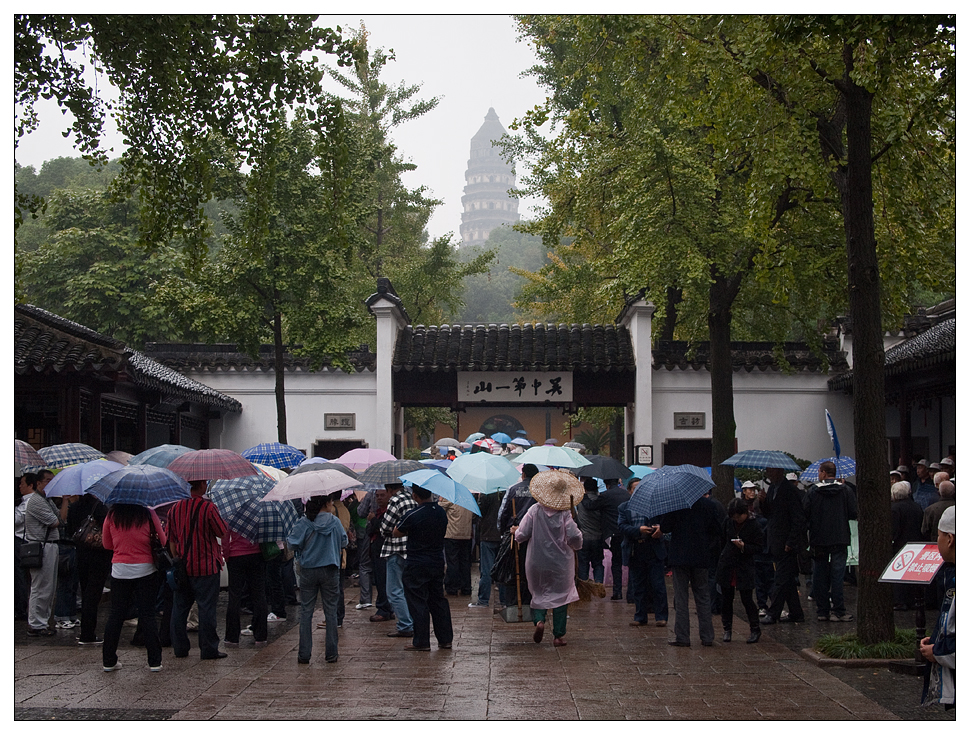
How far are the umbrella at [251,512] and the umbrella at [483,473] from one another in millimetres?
2855

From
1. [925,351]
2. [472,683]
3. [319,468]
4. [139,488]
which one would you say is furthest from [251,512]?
[925,351]

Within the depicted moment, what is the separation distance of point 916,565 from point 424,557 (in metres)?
4.41

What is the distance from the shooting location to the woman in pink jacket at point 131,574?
869cm

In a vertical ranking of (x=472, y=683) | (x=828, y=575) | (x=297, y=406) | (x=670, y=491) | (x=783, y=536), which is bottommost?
(x=472, y=683)

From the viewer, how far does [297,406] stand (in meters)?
24.2

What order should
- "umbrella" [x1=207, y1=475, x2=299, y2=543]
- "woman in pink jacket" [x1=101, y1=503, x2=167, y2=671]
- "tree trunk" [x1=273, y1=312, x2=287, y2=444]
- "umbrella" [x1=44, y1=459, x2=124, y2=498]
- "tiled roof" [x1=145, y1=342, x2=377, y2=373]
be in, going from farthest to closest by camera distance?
"tiled roof" [x1=145, y1=342, x2=377, y2=373] → "tree trunk" [x1=273, y1=312, x2=287, y2=444] → "umbrella" [x1=44, y1=459, x2=124, y2=498] → "umbrella" [x1=207, y1=475, x2=299, y2=543] → "woman in pink jacket" [x1=101, y1=503, x2=167, y2=671]

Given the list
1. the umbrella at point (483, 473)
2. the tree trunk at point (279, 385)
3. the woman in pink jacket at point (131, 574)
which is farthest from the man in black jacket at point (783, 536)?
the tree trunk at point (279, 385)

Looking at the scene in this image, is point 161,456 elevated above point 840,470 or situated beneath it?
elevated above

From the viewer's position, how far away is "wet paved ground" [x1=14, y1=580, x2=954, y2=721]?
23.9 feet

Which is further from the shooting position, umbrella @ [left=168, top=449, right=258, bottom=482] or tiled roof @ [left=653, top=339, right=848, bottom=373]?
tiled roof @ [left=653, top=339, right=848, bottom=373]

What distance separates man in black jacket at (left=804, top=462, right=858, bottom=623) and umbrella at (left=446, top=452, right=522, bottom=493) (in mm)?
3692

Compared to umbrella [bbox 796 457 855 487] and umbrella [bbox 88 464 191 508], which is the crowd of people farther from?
umbrella [bbox 796 457 855 487]

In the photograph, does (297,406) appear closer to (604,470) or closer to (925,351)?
(604,470)

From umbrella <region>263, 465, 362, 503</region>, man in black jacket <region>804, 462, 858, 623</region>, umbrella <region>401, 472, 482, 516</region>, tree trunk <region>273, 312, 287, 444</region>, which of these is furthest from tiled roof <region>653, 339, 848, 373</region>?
umbrella <region>263, 465, 362, 503</region>
